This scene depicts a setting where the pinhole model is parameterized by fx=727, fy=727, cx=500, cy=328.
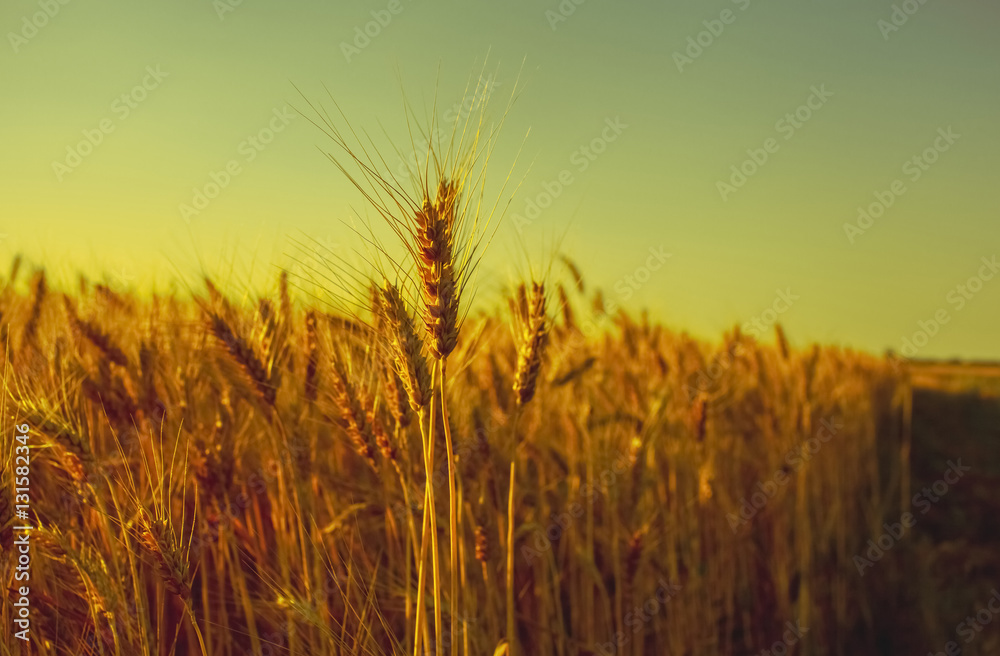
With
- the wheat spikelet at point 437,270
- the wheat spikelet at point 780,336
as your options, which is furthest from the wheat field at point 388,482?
the wheat spikelet at point 780,336

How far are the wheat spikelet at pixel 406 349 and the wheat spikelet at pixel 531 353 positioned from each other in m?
0.33

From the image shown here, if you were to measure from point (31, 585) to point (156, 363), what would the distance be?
752 mm

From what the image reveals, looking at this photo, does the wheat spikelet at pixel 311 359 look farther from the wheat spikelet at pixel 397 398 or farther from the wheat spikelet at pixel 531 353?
the wheat spikelet at pixel 531 353

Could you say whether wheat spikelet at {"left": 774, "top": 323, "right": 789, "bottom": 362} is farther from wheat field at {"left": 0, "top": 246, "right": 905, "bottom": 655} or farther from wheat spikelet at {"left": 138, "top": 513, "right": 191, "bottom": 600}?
wheat spikelet at {"left": 138, "top": 513, "right": 191, "bottom": 600}

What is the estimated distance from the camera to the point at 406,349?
4.54ft

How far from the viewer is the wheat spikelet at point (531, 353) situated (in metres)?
1.72

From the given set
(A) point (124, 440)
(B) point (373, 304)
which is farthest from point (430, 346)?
(A) point (124, 440)

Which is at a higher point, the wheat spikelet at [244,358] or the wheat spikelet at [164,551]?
the wheat spikelet at [244,358]

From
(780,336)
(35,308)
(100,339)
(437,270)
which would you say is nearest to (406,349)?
(437,270)

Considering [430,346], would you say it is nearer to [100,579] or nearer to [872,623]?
[100,579]

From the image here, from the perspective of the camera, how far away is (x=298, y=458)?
2.03 m

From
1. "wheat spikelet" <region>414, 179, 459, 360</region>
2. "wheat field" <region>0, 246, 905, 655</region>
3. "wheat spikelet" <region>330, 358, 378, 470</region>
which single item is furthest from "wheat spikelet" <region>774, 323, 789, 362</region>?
"wheat spikelet" <region>414, 179, 459, 360</region>

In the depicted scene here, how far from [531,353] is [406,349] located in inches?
16.7

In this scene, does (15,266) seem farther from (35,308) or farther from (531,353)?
(531,353)
